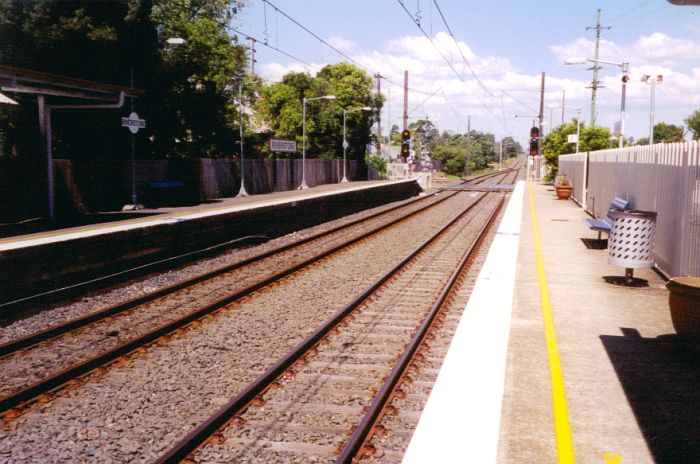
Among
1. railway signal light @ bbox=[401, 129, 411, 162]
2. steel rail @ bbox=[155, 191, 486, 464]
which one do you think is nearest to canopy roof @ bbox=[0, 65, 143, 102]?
steel rail @ bbox=[155, 191, 486, 464]

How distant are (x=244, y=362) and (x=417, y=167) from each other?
268ft

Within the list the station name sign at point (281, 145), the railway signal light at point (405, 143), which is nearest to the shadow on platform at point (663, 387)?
the railway signal light at point (405, 143)

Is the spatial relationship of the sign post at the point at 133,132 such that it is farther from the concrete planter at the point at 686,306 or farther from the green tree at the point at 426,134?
the green tree at the point at 426,134

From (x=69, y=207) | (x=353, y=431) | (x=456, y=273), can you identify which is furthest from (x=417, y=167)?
(x=353, y=431)

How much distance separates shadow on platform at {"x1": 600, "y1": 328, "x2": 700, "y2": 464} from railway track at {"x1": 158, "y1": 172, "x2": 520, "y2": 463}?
2072mm

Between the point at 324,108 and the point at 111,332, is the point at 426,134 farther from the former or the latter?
the point at 111,332

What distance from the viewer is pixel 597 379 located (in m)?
5.85

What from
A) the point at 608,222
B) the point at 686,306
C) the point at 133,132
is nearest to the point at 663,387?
the point at 686,306

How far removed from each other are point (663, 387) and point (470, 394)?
1848 mm

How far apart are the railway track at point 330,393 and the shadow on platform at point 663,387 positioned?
207 centimetres

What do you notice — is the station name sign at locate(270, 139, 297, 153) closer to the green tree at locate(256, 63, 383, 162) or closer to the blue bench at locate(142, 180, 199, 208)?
the blue bench at locate(142, 180, 199, 208)

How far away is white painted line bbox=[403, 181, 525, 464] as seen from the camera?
14.7 ft

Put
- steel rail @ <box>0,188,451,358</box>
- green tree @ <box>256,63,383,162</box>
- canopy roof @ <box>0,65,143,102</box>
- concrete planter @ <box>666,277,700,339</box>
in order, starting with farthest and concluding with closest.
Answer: green tree @ <box>256,63,383,162</box>, canopy roof @ <box>0,65,143,102</box>, steel rail @ <box>0,188,451,358</box>, concrete planter @ <box>666,277,700,339</box>

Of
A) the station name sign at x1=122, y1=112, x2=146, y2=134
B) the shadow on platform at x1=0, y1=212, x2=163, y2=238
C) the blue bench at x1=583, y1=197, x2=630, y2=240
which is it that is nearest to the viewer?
the blue bench at x1=583, y1=197, x2=630, y2=240
